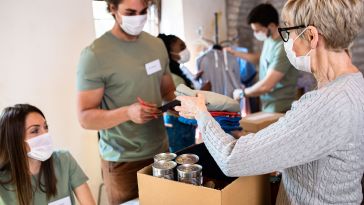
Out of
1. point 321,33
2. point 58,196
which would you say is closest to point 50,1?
point 58,196

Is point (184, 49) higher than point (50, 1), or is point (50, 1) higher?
point (50, 1)

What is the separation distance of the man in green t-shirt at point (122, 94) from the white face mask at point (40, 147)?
18 cm

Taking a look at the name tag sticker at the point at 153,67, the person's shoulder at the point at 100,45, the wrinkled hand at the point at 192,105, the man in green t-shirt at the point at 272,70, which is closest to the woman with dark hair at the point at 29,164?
the person's shoulder at the point at 100,45

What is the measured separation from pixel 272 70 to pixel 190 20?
3.30ft

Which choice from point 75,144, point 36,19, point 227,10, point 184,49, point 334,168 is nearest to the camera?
point 334,168

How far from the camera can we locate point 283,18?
927mm

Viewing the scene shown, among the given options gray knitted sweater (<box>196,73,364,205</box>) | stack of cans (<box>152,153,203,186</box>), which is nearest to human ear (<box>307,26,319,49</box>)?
gray knitted sweater (<box>196,73,364,205</box>)

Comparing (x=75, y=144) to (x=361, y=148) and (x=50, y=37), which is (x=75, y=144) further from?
(x=361, y=148)

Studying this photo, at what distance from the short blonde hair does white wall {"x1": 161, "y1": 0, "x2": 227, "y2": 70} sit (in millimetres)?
2297

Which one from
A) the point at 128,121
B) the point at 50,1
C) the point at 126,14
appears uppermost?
the point at 50,1

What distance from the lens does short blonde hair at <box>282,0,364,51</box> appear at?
2.66ft

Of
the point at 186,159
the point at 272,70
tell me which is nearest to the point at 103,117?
the point at 186,159

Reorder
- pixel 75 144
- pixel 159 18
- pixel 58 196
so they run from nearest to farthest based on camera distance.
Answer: pixel 58 196 → pixel 75 144 → pixel 159 18

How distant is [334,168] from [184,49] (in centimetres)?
179
